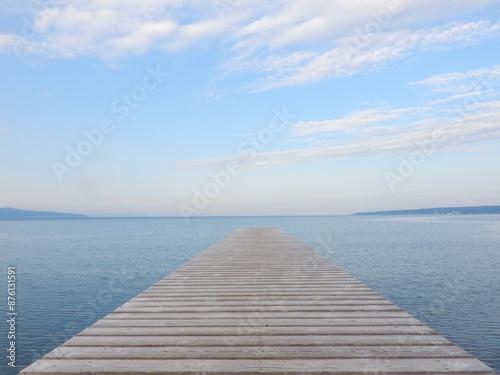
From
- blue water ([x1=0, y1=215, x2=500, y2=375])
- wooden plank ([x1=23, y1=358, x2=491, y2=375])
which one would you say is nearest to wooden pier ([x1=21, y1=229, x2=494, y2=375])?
wooden plank ([x1=23, y1=358, x2=491, y2=375])

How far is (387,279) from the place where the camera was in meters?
21.6

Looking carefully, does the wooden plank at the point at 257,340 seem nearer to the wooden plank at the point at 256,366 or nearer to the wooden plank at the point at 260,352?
the wooden plank at the point at 260,352

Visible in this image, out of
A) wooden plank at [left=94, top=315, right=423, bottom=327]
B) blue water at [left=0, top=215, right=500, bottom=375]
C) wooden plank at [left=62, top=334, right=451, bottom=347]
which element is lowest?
blue water at [left=0, top=215, right=500, bottom=375]

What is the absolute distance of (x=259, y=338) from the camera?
5.04 m

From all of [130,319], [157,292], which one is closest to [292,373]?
[130,319]

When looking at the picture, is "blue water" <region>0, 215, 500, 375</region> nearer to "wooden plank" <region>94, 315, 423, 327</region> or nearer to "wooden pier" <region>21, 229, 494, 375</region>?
"wooden pier" <region>21, 229, 494, 375</region>

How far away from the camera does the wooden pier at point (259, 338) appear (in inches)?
164

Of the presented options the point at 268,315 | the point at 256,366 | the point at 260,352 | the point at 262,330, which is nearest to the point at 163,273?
the point at 268,315

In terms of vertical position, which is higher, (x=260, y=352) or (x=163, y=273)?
(x=260, y=352)

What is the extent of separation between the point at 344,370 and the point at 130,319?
3.22 metres

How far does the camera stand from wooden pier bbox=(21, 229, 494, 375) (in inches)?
164

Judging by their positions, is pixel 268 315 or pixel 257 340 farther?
pixel 268 315

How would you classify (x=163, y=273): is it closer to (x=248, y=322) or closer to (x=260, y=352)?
(x=248, y=322)

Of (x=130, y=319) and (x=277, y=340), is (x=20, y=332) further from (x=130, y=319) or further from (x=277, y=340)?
(x=277, y=340)
